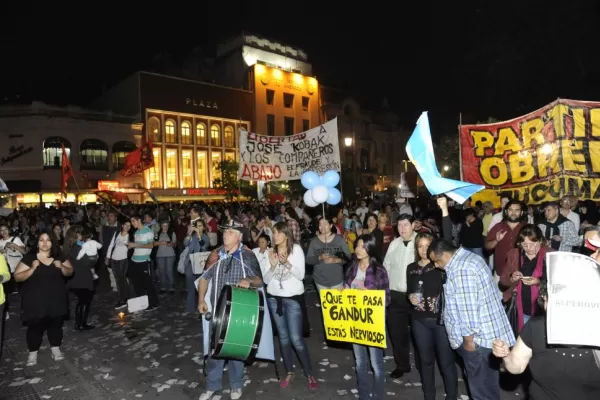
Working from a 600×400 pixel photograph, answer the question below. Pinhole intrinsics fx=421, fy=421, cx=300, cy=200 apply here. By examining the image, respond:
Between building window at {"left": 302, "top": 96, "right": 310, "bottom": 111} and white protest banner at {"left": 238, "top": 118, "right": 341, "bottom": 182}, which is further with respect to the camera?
building window at {"left": 302, "top": 96, "right": 310, "bottom": 111}

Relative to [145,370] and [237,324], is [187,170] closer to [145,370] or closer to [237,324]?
[145,370]

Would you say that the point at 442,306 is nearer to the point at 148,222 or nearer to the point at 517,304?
the point at 517,304

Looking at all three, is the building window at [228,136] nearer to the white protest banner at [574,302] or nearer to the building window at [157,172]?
the building window at [157,172]

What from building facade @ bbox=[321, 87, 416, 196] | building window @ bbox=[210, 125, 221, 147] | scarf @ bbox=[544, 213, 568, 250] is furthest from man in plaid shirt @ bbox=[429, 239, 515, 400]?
building facade @ bbox=[321, 87, 416, 196]

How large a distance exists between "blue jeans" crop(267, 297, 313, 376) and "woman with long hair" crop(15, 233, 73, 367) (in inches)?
132

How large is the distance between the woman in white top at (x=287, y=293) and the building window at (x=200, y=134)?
45.4 metres

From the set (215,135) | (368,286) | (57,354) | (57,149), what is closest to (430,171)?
(368,286)

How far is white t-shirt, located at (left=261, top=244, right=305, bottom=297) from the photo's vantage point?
5062 mm

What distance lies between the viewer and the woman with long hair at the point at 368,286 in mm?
4480

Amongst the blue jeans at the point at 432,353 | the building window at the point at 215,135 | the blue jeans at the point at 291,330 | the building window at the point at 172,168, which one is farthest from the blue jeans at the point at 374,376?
the building window at the point at 215,135

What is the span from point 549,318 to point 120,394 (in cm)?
490

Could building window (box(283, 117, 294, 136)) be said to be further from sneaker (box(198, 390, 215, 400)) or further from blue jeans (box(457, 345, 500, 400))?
blue jeans (box(457, 345, 500, 400))

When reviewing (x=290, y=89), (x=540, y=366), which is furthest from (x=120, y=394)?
(x=290, y=89)

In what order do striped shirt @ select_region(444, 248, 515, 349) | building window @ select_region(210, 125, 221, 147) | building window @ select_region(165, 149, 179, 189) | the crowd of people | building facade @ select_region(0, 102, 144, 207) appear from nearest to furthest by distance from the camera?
the crowd of people, striped shirt @ select_region(444, 248, 515, 349), building facade @ select_region(0, 102, 144, 207), building window @ select_region(165, 149, 179, 189), building window @ select_region(210, 125, 221, 147)
